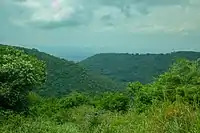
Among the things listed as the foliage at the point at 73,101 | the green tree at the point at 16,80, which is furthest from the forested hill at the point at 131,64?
the green tree at the point at 16,80

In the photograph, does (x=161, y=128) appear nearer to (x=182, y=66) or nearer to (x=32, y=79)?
(x=182, y=66)

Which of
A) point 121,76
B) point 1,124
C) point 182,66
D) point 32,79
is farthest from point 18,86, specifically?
point 121,76

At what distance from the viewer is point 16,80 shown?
20.6 meters

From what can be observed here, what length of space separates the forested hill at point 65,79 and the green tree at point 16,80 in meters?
20.7

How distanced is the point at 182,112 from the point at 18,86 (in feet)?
Answer: 50.8

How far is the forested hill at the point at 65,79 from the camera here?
46247 mm

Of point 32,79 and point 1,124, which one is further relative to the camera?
point 32,79

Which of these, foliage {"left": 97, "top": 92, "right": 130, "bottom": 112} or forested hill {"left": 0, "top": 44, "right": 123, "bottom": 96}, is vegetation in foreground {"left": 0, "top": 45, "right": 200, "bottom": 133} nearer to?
foliage {"left": 97, "top": 92, "right": 130, "bottom": 112}

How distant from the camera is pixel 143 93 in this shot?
23.0m

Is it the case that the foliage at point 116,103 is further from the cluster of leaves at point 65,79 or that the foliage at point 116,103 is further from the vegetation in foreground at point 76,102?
the cluster of leaves at point 65,79

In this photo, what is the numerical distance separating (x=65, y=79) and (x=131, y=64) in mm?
46760

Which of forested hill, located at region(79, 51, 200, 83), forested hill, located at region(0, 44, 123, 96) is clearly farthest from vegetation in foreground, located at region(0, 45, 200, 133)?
forested hill, located at region(79, 51, 200, 83)

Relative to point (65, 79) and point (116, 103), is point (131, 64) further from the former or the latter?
point (116, 103)

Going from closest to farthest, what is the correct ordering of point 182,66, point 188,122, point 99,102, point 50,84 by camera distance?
point 188,122, point 182,66, point 99,102, point 50,84
